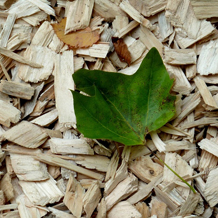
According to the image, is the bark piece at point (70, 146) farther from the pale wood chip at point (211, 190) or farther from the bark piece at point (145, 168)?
the pale wood chip at point (211, 190)

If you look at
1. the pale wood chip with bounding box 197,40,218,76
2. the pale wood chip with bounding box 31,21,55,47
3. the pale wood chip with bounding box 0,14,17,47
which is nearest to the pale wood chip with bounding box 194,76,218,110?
the pale wood chip with bounding box 197,40,218,76

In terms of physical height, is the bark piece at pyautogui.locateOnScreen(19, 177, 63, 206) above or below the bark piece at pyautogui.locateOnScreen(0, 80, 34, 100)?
below

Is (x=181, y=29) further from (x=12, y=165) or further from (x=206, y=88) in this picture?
(x=12, y=165)

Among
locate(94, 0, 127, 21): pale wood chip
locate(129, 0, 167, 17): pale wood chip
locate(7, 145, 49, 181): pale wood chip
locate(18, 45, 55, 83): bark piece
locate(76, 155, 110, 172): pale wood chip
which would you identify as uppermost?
locate(129, 0, 167, 17): pale wood chip

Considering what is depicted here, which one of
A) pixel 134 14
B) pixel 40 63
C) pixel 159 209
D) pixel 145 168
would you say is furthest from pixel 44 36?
pixel 159 209

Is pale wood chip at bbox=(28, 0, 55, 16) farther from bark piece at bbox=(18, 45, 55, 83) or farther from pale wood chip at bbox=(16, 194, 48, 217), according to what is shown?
pale wood chip at bbox=(16, 194, 48, 217)
